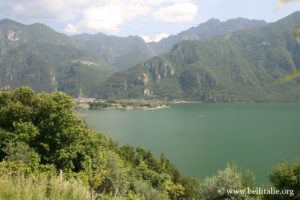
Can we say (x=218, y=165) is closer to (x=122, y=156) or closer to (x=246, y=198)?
(x=122, y=156)

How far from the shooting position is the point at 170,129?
102 meters

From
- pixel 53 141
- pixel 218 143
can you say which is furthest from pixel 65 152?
pixel 218 143

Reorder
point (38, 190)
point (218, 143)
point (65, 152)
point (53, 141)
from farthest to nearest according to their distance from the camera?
point (218, 143), point (53, 141), point (65, 152), point (38, 190)

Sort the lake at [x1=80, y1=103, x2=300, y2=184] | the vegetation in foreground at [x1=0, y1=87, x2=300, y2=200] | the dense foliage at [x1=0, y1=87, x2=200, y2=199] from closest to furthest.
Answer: the vegetation in foreground at [x1=0, y1=87, x2=300, y2=200]
the dense foliage at [x1=0, y1=87, x2=200, y2=199]
the lake at [x1=80, y1=103, x2=300, y2=184]

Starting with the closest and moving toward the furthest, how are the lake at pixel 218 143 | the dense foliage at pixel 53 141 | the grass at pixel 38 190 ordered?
the grass at pixel 38 190
the dense foliage at pixel 53 141
the lake at pixel 218 143

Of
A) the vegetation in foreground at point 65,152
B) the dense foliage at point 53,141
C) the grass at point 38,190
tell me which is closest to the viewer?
the grass at point 38,190

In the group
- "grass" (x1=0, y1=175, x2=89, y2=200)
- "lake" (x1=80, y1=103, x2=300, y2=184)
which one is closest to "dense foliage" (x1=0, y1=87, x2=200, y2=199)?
"grass" (x1=0, y1=175, x2=89, y2=200)

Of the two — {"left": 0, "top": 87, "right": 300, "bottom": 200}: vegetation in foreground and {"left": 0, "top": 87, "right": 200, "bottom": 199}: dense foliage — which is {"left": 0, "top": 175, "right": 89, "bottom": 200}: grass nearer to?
{"left": 0, "top": 87, "right": 300, "bottom": 200}: vegetation in foreground

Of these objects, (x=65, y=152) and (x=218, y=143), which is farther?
(x=218, y=143)

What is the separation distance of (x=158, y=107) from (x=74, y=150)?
169m

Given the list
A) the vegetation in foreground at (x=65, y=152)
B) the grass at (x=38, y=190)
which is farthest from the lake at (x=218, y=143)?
the grass at (x=38, y=190)

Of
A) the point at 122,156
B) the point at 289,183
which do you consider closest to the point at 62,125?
the point at 289,183

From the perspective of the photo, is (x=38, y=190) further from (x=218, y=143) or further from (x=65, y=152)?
(x=218, y=143)

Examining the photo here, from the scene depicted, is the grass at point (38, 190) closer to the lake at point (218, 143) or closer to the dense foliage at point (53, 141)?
the dense foliage at point (53, 141)
